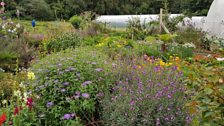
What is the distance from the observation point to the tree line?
75.6 ft

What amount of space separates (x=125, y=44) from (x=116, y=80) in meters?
4.67

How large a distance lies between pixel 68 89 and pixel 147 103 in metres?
0.89

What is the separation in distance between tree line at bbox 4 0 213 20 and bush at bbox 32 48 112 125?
59.2ft

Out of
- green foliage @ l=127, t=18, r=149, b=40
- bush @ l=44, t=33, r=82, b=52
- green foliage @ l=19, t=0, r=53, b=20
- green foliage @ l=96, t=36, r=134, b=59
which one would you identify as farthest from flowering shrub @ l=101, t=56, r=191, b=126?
green foliage @ l=19, t=0, r=53, b=20

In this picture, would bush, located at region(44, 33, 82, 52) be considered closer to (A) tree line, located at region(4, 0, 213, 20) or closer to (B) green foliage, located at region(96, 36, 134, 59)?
(B) green foliage, located at region(96, 36, 134, 59)

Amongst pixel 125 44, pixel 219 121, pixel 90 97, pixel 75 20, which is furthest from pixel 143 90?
pixel 75 20

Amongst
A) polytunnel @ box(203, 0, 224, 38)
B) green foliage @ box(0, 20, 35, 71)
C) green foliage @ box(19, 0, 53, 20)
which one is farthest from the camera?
green foliage @ box(19, 0, 53, 20)

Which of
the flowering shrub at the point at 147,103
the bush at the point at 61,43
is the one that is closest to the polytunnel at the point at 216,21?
the bush at the point at 61,43

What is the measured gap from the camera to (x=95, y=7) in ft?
87.2

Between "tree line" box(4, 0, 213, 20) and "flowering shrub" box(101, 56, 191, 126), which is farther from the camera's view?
"tree line" box(4, 0, 213, 20)

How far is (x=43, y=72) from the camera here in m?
3.89

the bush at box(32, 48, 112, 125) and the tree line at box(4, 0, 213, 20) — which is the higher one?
the tree line at box(4, 0, 213, 20)

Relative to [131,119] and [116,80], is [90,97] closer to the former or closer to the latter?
[116,80]

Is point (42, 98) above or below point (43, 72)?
below
